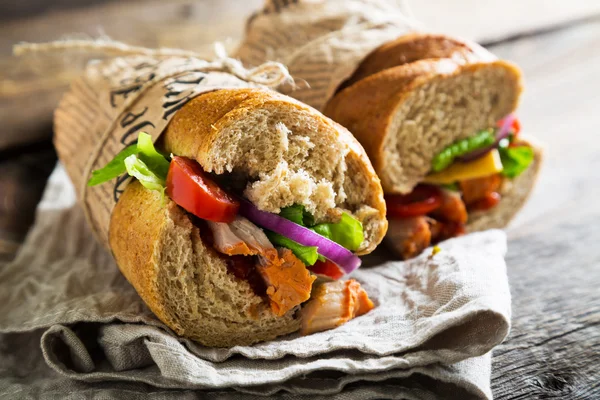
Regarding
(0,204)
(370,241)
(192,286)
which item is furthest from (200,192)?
(0,204)

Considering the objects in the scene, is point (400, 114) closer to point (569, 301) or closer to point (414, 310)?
point (414, 310)

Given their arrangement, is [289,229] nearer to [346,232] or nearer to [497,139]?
[346,232]

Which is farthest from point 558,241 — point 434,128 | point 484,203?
point 434,128

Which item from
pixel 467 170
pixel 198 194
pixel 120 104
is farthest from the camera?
pixel 467 170

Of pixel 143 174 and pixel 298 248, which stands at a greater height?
pixel 143 174

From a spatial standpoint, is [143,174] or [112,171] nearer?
[143,174]

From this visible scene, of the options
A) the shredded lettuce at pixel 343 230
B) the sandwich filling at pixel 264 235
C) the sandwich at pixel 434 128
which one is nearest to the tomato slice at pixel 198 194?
the sandwich filling at pixel 264 235
